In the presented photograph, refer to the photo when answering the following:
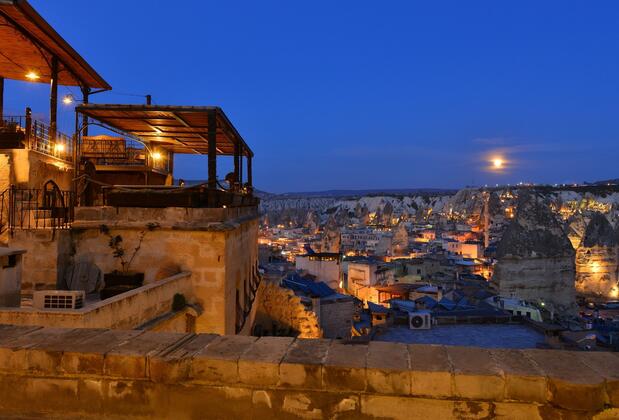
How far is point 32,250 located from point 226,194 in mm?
4328

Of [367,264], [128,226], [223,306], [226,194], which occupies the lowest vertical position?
[367,264]

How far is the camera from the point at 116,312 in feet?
20.7

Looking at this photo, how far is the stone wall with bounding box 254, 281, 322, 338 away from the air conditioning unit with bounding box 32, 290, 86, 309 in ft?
37.0

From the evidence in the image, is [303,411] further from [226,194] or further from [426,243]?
[426,243]

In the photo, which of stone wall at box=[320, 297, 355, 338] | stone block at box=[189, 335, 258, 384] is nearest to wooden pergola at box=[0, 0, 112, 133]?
stone block at box=[189, 335, 258, 384]

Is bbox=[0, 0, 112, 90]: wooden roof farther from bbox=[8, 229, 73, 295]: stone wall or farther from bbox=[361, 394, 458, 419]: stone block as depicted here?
bbox=[361, 394, 458, 419]: stone block

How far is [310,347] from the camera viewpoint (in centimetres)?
337

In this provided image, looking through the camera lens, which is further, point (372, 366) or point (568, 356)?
point (568, 356)

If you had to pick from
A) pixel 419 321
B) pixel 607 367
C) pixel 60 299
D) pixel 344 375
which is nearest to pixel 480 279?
pixel 419 321

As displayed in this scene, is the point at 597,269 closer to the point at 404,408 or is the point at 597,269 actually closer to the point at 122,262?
the point at 122,262

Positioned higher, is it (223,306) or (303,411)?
(303,411)

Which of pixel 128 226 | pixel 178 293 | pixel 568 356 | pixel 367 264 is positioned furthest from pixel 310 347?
pixel 367 264

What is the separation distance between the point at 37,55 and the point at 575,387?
18.4 m

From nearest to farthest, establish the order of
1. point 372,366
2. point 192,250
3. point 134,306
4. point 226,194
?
point 372,366, point 134,306, point 192,250, point 226,194
